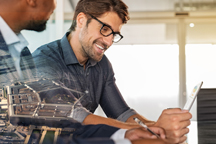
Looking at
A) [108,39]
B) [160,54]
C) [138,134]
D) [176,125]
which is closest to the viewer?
[138,134]

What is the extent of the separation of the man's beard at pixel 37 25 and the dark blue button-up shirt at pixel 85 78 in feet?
0.19

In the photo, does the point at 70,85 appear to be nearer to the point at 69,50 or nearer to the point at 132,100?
the point at 69,50

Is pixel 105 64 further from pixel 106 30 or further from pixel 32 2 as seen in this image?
pixel 32 2

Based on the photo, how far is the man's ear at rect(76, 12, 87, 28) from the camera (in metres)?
0.85

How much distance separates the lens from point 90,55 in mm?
851

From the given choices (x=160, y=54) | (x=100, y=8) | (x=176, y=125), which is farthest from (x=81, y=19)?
(x=160, y=54)

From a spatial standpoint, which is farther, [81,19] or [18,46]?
[81,19]

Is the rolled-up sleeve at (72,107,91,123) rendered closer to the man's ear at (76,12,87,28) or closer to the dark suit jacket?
the dark suit jacket

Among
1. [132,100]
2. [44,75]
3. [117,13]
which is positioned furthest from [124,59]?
[44,75]

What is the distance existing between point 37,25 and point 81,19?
18 centimetres

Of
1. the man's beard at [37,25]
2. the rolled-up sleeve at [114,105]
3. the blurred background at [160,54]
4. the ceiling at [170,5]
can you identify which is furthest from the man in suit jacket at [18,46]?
the ceiling at [170,5]

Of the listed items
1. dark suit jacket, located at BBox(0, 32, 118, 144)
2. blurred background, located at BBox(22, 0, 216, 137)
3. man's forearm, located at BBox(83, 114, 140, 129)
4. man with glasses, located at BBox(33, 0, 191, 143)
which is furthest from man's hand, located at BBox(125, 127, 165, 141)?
blurred background, located at BBox(22, 0, 216, 137)

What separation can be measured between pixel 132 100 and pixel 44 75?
59cm

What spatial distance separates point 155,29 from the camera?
136cm
